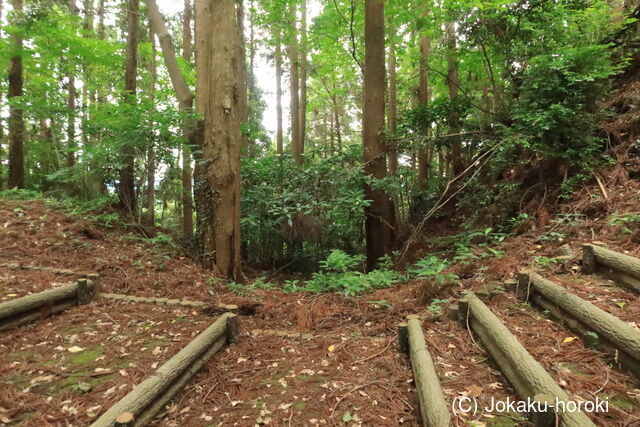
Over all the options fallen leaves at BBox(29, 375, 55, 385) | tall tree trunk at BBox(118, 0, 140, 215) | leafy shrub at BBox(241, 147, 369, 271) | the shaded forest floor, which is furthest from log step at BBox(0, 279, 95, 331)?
tall tree trunk at BBox(118, 0, 140, 215)

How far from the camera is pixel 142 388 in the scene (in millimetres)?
2426

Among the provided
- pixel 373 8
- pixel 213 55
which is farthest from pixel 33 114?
pixel 373 8

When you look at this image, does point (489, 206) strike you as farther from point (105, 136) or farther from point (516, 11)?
point (105, 136)

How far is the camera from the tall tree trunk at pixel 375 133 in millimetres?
7277

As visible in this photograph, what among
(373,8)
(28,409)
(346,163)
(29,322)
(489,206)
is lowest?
(28,409)

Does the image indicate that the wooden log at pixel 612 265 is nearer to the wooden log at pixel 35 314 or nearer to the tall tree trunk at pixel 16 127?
the wooden log at pixel 35 314

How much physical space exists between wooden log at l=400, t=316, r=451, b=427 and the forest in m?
0.02

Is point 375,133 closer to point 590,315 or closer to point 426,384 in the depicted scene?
point 590,315

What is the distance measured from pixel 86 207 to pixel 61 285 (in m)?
3.35

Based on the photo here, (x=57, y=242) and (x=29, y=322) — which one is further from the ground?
(x=57, y=242)

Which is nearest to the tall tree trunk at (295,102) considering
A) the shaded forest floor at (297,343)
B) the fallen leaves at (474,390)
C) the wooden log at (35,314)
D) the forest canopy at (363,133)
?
the forest canopy at (363,133)

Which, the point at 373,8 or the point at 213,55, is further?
the point at 373,8

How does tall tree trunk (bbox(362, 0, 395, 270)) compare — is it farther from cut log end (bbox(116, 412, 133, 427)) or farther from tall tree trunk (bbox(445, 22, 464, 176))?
cut log end (bbox(116, 412, 133, 427))

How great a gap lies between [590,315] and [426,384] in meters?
1.44
